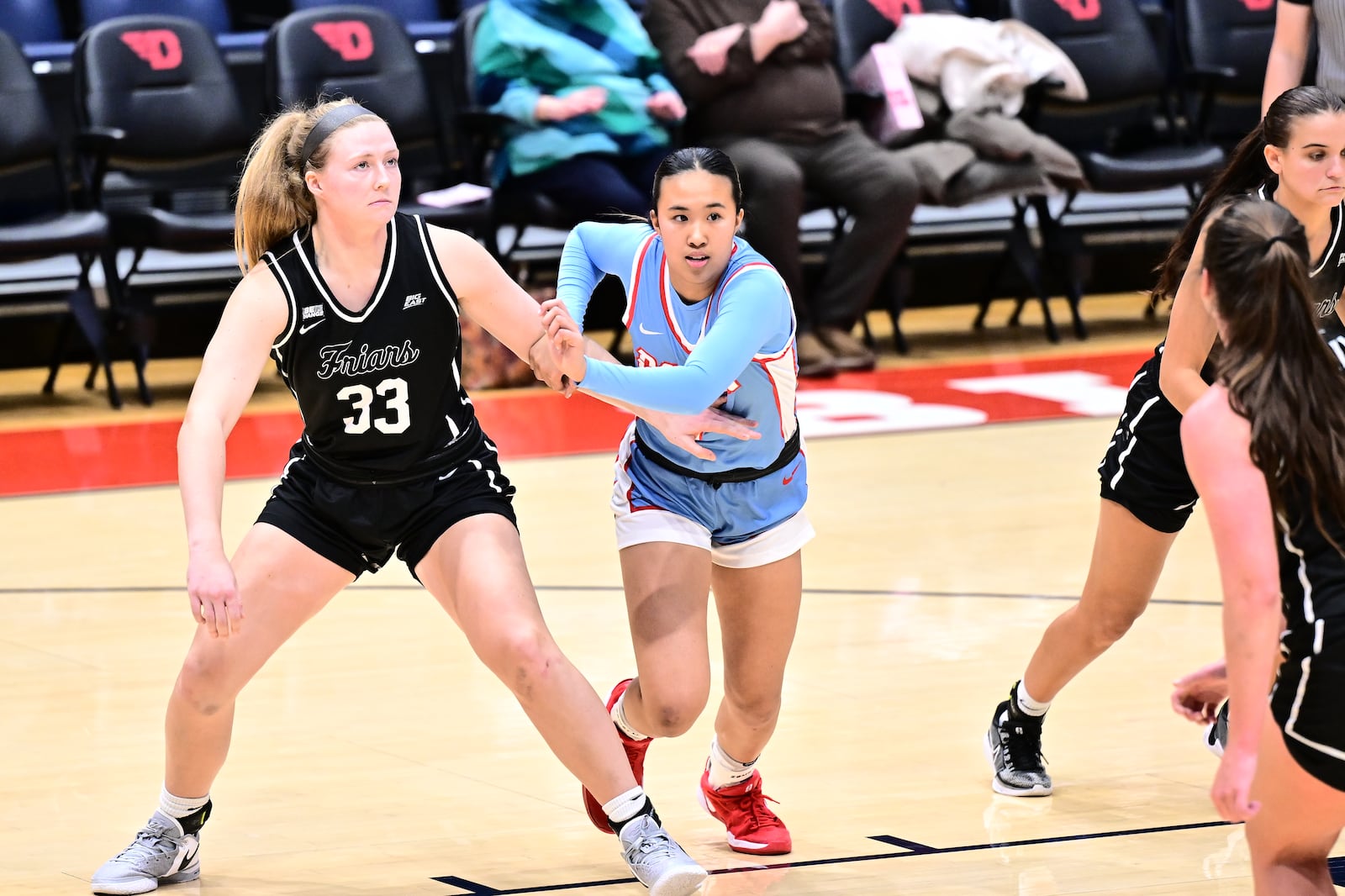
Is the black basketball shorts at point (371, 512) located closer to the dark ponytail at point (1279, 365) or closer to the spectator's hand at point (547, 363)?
the spectator's hand at point (547, 363)

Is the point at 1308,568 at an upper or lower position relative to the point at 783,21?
upper

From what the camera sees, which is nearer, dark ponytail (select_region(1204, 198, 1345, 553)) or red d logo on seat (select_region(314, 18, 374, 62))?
dark ponytail (select_region(1204, 198, 1345, 553))

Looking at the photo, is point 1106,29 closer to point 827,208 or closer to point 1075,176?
point 1075,176

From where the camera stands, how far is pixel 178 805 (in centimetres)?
357

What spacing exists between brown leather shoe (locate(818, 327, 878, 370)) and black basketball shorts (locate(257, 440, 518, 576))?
18.2 feet

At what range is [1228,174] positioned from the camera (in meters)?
3.85

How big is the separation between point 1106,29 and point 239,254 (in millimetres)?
7169

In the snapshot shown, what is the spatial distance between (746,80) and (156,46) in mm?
2598

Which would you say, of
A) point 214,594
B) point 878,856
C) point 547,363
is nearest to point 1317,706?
point 878,856

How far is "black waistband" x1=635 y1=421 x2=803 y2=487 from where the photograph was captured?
381cm

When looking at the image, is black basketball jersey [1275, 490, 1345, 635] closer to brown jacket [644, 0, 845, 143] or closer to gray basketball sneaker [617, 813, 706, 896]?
gray basketball sneaker [617, 813, 706, 896]

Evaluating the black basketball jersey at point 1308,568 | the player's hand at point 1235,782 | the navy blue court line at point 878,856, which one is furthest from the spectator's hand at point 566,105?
the player's hand at point 1235,782

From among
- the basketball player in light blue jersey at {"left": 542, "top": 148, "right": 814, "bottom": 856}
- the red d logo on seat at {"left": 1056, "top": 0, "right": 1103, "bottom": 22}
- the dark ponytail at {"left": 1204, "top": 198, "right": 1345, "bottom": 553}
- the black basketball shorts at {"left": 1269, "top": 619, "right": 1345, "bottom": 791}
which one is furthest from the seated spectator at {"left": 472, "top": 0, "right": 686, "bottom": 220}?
the black basketball shorts at {"left": 1269, "top": 619, "right": 1345, "bottom": 791}

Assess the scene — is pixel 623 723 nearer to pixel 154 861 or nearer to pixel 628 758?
pixel 628 758
